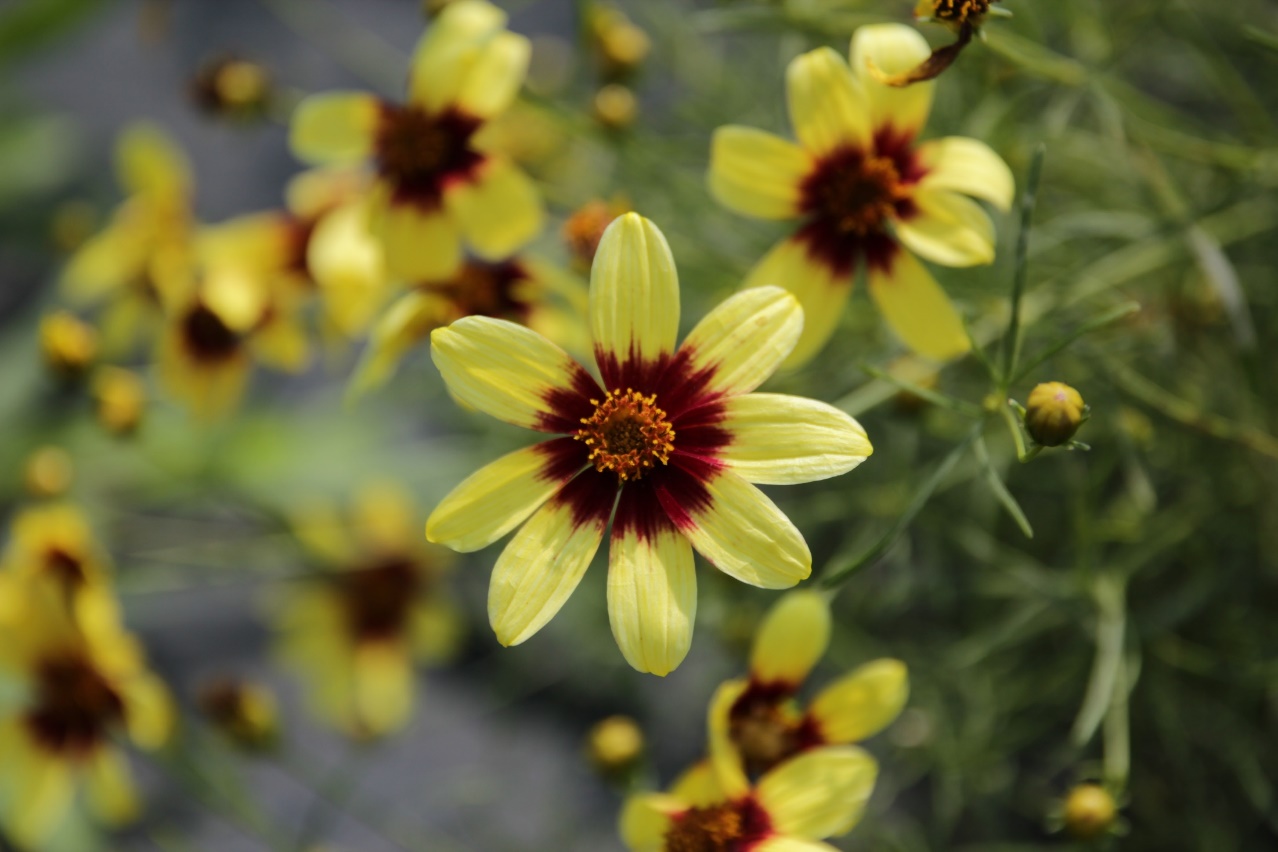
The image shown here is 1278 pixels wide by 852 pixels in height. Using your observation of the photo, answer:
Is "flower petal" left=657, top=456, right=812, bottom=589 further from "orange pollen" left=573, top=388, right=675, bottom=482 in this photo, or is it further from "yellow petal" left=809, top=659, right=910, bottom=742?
"yellow petal" left=809, top=659, right=910, bottom=742

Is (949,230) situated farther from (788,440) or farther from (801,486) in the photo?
(801,486)

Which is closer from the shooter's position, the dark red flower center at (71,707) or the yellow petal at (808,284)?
the yellow petal at (808,284)

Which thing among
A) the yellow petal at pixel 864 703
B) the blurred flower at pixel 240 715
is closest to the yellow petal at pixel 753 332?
the yellow petal at pixel 864 703

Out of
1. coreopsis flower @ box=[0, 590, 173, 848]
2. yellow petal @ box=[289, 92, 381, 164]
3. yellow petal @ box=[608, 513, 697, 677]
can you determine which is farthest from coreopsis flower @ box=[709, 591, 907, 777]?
coreopsis flower @ box=[0, 590, 173, 848]

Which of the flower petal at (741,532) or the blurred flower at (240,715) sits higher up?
the flower petal at (741,532)

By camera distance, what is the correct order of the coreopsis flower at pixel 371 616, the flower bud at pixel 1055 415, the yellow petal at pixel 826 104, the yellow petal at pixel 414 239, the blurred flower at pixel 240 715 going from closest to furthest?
the flower bud at pixel 1055 415, the yellow petal at pixel 826 104, the yellow petal at pixel 414 239, the blurred flower at pixel 240 715, the coreopsis flower at pixel 371 616

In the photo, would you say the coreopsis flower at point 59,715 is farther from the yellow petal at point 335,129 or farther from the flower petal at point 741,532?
the flower petal at point 741,532

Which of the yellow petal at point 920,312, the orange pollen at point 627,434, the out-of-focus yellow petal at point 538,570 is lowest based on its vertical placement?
the out-of-focus yellow petal at point 538,570
